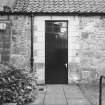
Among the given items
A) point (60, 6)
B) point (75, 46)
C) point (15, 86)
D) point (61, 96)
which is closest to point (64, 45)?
point (75, 46)

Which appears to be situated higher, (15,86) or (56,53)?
(56,53)

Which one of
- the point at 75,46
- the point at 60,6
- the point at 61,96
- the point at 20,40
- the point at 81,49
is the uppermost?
the point at 60,6

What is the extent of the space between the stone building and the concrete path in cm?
85

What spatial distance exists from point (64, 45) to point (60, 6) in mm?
1939

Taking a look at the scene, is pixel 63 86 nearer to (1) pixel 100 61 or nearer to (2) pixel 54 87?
(2) pixel 54 87

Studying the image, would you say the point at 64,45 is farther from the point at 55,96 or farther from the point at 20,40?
the point at 55,96

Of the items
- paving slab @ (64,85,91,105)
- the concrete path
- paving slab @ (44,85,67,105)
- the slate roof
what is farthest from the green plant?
the slate roof

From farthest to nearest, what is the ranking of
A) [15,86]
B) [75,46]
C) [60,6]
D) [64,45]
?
[60,6], [64,45], [75,46], [15,86]

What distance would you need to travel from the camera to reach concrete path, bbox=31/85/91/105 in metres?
9.81

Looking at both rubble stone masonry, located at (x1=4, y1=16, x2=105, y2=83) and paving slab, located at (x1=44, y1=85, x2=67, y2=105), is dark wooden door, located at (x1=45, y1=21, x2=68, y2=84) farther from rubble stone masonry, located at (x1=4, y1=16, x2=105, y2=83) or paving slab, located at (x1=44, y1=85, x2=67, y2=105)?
paving slab, located at (x1=44, y1=85, x2=67, y2=105)

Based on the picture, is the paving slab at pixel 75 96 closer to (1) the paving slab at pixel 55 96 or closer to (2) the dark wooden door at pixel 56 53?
(1) the paving slab at pixel 55 96

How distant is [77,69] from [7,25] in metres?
3.94

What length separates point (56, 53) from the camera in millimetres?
14156

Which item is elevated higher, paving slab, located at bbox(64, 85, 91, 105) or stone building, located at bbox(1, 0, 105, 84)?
stone building, located at bbox(1, 0, 105, 84)
